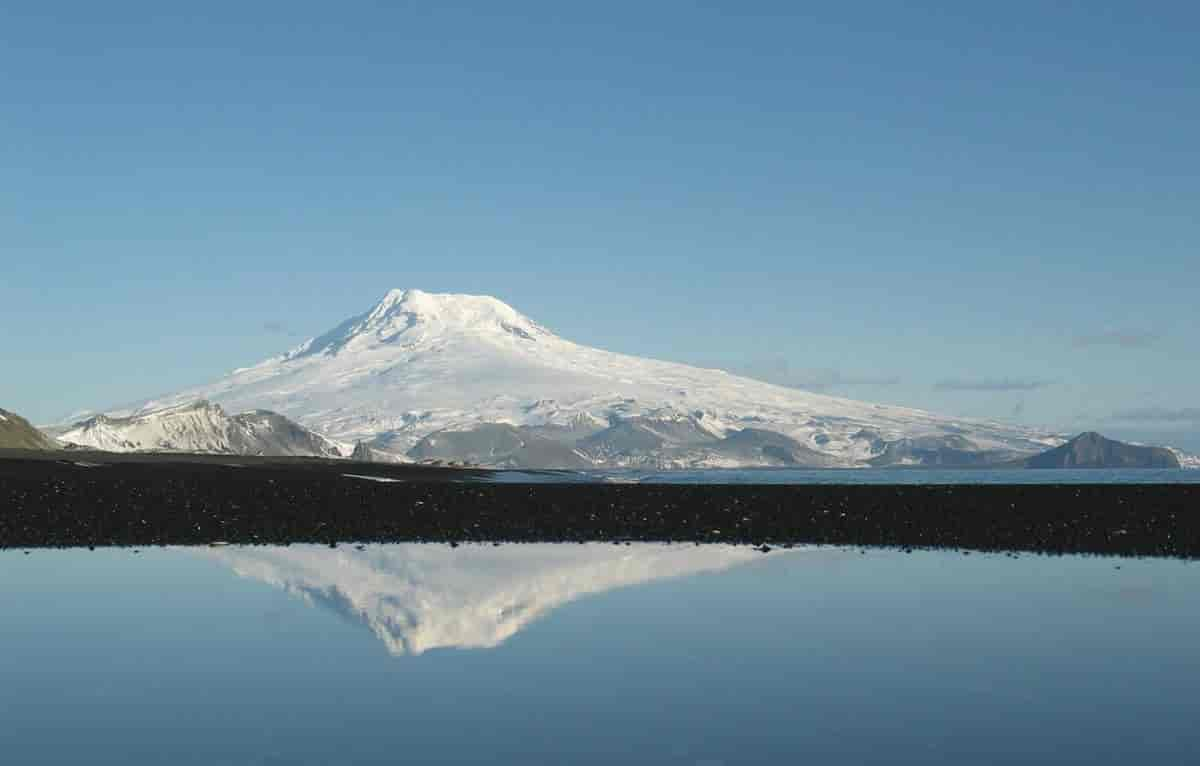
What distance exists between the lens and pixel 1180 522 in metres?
54.5

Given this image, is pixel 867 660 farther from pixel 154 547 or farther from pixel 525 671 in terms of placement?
pixel 154 547

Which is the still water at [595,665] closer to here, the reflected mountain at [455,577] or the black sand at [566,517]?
the reflected mountain at [455,577]

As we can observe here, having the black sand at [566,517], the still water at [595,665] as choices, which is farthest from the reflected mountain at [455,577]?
the black sand at [566,517]

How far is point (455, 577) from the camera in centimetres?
3192

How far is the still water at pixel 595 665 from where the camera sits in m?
14.3

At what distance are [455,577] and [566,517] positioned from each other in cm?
2712

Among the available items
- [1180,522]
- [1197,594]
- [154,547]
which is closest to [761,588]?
[1197,594]

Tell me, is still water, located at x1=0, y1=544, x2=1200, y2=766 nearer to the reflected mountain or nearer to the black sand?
the reflected mountain

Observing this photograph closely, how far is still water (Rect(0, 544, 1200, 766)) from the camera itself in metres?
14.3

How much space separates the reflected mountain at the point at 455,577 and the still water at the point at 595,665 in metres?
0.14

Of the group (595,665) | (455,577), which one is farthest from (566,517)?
(595,665)

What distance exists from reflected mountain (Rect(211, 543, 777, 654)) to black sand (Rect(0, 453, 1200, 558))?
4.69 m

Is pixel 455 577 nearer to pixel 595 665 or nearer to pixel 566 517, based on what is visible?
Result: pixel 595 665

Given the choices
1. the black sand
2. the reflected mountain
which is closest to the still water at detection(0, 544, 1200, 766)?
the reflected mountain
